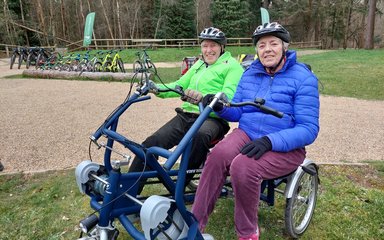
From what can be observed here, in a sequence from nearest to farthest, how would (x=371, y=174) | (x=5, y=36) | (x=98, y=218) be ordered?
1. (x=98, y=218)
2. (x=371, y=174)
3. (x=5, y=36)

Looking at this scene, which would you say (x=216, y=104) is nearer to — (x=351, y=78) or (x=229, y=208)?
(x=229, y=208)

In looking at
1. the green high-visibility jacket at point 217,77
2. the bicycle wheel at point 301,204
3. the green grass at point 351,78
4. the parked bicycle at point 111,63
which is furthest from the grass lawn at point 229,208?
the parked bicycle at point 111,63

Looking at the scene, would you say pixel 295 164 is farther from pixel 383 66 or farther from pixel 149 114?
pixel 383 66

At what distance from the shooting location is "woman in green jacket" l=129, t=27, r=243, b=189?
2818mm

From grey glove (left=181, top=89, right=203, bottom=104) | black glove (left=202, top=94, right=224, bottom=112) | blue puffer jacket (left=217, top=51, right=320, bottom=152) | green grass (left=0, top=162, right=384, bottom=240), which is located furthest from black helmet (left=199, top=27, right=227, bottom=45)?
green grass (left=0, top=162, right=384, bottom=240)

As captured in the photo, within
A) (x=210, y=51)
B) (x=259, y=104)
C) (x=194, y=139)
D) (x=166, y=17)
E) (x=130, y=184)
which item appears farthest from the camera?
(x=166, y=17)

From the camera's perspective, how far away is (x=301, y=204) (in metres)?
2.81

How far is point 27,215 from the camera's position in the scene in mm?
3158

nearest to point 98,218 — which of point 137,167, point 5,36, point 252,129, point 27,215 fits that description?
point 137,167

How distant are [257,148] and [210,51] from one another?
53.4 inches

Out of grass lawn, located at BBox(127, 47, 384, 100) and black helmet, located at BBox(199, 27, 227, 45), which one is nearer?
black helmet, located at BBox(199, 27, 227, 45)

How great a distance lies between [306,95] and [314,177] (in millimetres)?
839

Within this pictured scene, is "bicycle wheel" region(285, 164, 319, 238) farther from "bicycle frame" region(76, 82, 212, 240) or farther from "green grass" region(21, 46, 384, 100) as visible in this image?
"green grass" region(21, 46, 384, 100)

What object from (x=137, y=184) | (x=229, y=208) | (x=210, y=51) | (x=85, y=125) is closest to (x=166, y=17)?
(x=85, y=125)
